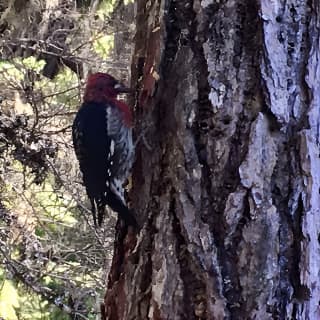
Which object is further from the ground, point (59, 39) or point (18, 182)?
point (59, 39)

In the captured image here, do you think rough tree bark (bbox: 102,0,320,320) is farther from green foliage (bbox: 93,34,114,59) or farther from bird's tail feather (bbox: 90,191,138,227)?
green foliage (bbox: 93,34,114,59)

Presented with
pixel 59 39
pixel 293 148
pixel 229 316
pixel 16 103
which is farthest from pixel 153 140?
pixel 59 39

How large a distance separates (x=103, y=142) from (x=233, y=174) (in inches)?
30.9

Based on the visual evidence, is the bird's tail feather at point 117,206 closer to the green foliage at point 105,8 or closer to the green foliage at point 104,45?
the green foliage at point 104,45

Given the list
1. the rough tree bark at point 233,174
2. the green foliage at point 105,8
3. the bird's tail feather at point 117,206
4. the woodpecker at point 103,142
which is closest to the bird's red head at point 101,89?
the woodpecker at point 103,142

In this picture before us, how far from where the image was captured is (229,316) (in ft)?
5.54

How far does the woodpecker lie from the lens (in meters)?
2.20

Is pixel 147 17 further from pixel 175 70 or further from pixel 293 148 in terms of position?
pixel 293 148

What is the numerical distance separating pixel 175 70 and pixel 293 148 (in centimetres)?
40

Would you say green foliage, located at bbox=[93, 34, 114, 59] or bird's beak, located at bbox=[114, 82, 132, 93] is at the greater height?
green foliage, located at bbox=[93, 34, 114, 59]

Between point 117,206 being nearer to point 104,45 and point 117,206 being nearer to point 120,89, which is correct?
point 120,89

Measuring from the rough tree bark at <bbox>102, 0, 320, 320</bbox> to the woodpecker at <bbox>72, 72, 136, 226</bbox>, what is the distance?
0.85 ft

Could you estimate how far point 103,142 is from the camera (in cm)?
243

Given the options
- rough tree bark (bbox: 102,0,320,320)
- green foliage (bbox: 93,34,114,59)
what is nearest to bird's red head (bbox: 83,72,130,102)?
rough tree bark (bbox: 102,0,320,320)
